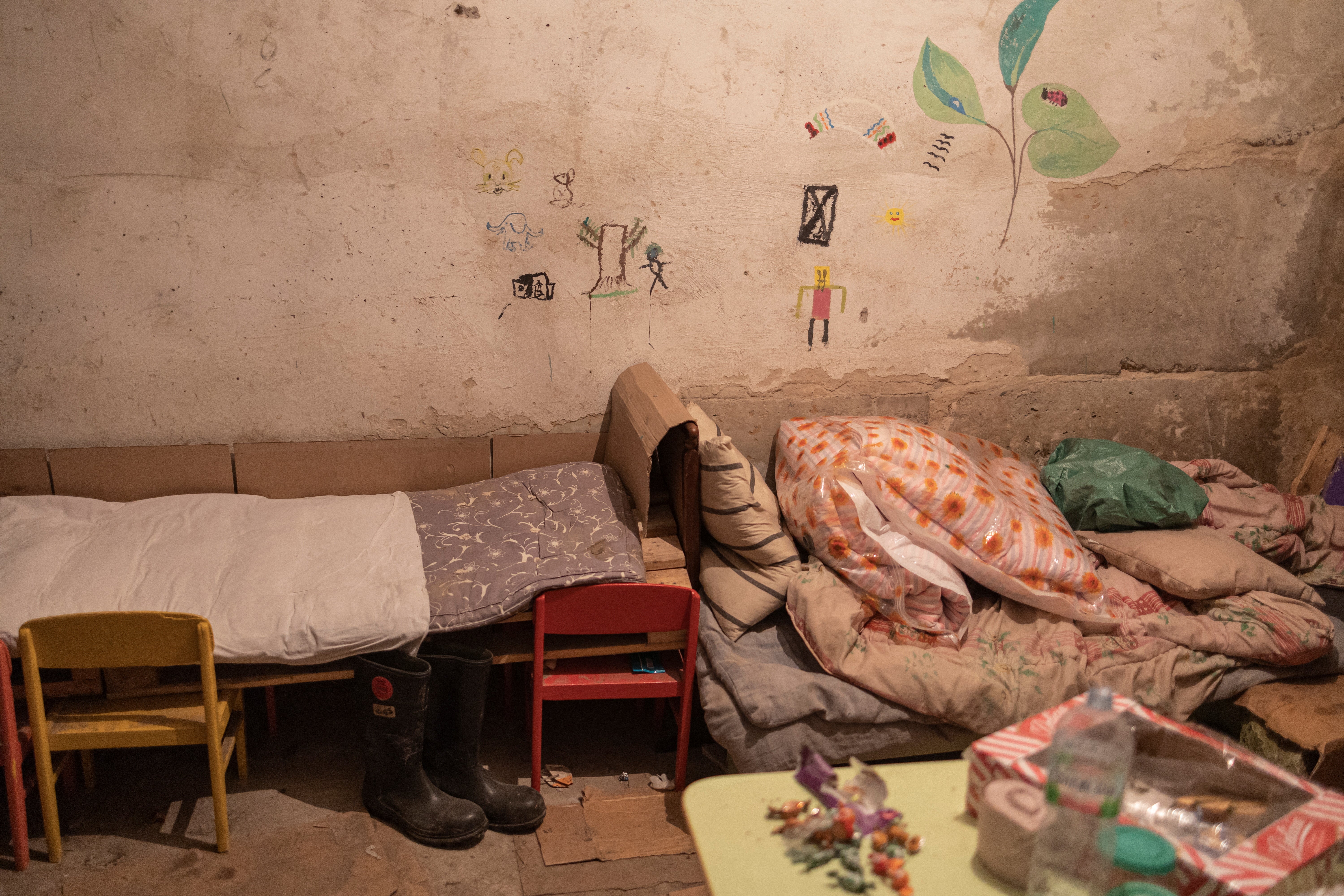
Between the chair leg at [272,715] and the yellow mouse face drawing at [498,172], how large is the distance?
1.62m

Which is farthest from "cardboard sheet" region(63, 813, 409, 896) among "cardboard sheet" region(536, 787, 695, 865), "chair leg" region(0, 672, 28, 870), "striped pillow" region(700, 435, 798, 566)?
"striped pillow" region(700, 435, 798, 566)

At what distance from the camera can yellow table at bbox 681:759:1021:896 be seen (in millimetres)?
1345

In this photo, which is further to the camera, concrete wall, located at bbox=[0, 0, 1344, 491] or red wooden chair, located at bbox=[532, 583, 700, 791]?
concrete wall, located at bbox=[0, 0, 1344, 491]

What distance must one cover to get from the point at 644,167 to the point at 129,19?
5.00 ft

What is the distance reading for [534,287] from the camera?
2.94 m

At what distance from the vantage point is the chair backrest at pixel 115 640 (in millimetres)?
1942

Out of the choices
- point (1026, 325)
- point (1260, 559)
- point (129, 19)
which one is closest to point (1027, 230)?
point (1026, 325)

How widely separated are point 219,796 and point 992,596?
2.14 m

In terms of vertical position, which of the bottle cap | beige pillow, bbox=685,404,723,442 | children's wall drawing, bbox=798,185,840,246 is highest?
children's wall drawing, bbox=798,185,840,246

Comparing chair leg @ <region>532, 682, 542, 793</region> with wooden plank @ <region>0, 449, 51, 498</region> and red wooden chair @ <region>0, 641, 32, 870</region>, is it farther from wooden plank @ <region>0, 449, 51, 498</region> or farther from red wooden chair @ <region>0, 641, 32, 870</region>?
wooden plank @ <region>0, 449, 51, 498</region>

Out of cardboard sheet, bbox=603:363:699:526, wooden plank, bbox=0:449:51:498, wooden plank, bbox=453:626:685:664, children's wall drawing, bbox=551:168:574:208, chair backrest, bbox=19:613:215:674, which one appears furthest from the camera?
children's wall drawing, bbox=551:168:574:208

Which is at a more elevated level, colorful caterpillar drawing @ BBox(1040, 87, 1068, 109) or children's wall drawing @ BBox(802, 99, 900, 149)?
colorful caterpillar drawing @ BBox(1040, 87, 1068, 109)

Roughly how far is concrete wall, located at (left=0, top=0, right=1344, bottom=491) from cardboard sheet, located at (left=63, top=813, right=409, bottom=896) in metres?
1.27

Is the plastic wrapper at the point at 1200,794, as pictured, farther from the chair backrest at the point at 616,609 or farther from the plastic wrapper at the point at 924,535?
the chair backrest at the point at 616,609
